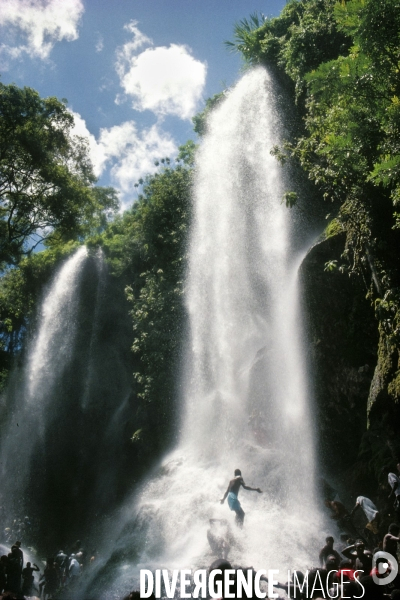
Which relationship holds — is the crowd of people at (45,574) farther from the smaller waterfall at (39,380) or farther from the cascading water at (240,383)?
the smaller waterfall at (39,380)

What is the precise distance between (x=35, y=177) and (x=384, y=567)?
17679 mm

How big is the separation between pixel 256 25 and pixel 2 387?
25757 millimetres

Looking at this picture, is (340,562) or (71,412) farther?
(71,412)

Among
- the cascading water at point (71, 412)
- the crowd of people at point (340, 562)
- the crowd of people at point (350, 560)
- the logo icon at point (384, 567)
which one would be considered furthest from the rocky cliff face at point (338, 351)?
the cascading water at point (71, 412)

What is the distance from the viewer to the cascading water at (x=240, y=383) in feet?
29.6

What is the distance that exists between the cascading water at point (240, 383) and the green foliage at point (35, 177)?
6.49 meters

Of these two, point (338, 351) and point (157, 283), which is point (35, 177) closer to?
point (157, 283)

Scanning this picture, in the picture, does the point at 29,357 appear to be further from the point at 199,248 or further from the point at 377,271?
the point at 377,271

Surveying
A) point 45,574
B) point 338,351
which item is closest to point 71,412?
point 45,574

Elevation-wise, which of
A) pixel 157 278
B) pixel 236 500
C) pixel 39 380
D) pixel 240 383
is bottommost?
pixel 236 500

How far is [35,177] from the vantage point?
648 inches

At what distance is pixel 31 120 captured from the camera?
16.0 meters

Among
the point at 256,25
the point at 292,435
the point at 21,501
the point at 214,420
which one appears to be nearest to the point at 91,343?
the point at 21,501

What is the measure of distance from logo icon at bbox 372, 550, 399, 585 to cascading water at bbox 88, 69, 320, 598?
290 centimetres
